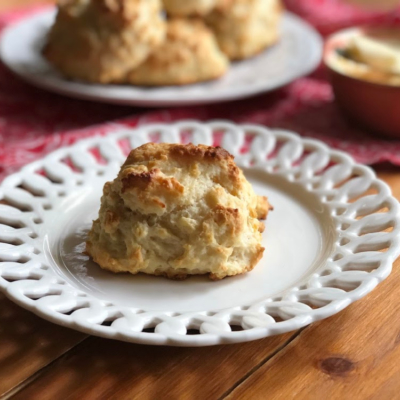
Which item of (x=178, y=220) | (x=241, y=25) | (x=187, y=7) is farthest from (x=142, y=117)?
(x=178, y=220)

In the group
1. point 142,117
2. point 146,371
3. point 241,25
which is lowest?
point 142,117

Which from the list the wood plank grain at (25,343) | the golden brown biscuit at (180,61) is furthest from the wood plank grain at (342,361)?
the golden brown biscuit at (180,61)

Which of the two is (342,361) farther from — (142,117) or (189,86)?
(189,86)

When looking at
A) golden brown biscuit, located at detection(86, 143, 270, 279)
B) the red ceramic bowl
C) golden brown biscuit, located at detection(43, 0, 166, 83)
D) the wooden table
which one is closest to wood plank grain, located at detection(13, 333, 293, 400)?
the wooden table

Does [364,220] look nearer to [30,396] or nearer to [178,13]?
[30,396]

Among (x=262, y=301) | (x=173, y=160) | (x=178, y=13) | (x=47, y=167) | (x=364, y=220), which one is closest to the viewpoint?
(x=262, y=301)

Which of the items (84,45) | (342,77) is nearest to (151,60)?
(84,45)
